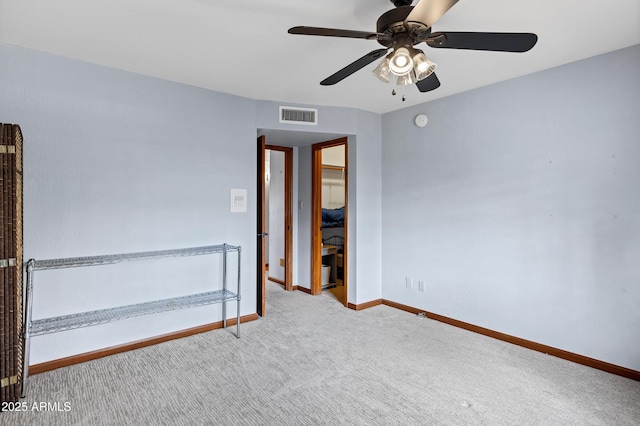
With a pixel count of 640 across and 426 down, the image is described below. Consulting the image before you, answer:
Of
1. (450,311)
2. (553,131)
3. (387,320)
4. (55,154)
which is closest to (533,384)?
(450,311)

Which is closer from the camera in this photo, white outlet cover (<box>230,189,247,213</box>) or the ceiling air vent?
white outlet cover (<box>230,189,247,213</box>)

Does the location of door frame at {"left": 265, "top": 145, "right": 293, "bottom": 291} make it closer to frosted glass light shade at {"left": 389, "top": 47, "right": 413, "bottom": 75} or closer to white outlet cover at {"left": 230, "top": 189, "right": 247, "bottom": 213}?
white outlet cover at {"left": 230, "top": 189, "right": 247, "bottom": 213}

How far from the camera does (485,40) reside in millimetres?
1612

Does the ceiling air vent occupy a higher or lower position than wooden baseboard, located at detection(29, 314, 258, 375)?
higher

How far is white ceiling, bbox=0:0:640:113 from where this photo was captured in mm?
1924

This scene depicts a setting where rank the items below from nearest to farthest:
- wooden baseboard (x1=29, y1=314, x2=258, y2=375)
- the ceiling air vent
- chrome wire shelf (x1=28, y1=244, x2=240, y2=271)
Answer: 1. chrome wire shelf (x1=28, y1=244, x2=240, y2=271)
2. wooden baseboard (x1=29, y1=314, x2=258, y2=375)
3. the ceiling air vent

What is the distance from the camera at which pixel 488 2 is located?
1865 millimetres

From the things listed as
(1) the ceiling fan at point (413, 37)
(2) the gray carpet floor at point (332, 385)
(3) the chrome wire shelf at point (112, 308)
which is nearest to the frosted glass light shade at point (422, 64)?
(1) the ceiling fan at point (413, 37)

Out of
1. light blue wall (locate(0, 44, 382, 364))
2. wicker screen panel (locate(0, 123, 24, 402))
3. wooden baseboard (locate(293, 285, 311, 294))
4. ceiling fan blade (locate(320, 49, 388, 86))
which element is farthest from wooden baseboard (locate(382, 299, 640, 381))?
wicker screen panel (locate(0, 123, 24, 402))

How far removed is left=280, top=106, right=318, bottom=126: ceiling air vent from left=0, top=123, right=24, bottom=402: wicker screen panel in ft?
7.31

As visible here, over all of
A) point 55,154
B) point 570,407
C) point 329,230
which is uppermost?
point 55,154

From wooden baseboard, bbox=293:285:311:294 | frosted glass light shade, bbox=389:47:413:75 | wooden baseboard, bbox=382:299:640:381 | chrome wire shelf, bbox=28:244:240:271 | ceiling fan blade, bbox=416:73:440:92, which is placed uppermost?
ceiling fan blade, bbox=416:73:440:92

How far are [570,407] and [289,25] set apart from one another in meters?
2.94

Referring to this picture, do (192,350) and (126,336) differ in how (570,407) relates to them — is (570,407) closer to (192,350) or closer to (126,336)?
(192,350)
